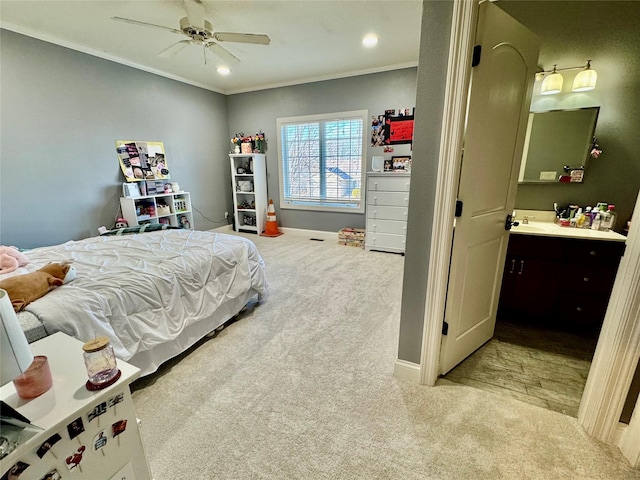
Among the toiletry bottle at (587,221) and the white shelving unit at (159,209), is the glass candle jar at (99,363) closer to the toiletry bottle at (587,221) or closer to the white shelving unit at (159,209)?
the toiletry bottle at (587,221)

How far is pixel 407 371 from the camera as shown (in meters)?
1.77

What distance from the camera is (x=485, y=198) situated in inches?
65.1

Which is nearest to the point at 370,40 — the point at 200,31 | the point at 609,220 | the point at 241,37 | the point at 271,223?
the point at 241,37

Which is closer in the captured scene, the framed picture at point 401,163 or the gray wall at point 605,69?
the gray wall at point 605,69

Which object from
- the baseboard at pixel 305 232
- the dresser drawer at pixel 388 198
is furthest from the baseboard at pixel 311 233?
the dresser drawer at pixel 388 198

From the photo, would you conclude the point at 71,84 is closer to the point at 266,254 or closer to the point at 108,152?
the point at 108,152

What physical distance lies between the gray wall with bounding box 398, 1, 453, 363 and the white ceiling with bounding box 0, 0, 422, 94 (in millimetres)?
1497

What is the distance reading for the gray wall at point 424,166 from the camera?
4.35 feet

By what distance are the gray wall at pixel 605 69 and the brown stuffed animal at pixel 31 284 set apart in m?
3.43

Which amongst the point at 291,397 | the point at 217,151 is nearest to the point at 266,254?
the point at 217,151

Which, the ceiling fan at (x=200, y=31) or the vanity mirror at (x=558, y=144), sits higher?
the ceiling fan at (x=200, y=31)

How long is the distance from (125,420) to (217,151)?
5016 mm

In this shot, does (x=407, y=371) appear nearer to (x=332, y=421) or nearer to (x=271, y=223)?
(x=332, y=421)

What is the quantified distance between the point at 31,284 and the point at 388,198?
144 inches
